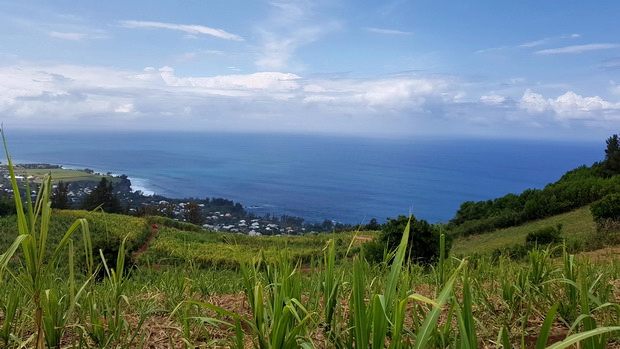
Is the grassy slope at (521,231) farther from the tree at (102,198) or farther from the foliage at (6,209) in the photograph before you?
the tree at (102,198)

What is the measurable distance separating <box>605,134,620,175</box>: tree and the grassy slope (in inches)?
324

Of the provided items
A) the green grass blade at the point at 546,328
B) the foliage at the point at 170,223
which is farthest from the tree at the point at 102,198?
the green grass blade at the point at 546,328

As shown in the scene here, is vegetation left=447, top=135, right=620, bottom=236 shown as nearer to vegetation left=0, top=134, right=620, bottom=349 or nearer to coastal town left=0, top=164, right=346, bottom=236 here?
coastal town left=0, top=164, right=346, bottom=236

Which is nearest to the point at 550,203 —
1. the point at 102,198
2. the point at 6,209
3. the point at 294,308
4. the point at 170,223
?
the point at 170,223

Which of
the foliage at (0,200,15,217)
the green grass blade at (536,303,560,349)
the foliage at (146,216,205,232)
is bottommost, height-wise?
the foliage at (146,216,205,232)

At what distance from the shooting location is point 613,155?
29484mm

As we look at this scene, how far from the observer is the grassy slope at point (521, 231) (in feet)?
63.8

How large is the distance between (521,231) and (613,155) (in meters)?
13.5

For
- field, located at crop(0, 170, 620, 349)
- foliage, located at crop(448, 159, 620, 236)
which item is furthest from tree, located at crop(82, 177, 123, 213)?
field, located at crop(0, 170, 620, 349)

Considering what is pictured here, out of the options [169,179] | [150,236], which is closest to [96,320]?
[150,236]

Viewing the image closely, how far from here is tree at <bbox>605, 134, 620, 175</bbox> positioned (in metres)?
28.9

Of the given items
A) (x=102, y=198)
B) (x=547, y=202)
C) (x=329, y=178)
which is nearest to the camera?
(x=547, y=202)

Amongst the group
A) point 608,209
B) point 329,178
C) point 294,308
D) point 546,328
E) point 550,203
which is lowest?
point 329,178

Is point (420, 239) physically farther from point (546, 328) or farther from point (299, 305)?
point (546, 328)
